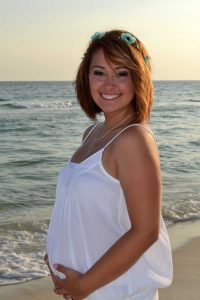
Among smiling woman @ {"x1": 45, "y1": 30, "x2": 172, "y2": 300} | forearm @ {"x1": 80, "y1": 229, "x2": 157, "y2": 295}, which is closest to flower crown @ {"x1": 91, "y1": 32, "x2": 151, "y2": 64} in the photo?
smiling woman @ {"x1": 45, "y1": 30, "x2": 172, "y2": 300}

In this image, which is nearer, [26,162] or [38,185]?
[38,185]

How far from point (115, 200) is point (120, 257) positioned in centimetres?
22

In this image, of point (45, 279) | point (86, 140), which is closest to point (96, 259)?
point (86, 140)

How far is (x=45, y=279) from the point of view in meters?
5.25

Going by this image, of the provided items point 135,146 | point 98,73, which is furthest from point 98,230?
point 98,73

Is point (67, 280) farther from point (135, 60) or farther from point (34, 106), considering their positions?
point (34, 106)

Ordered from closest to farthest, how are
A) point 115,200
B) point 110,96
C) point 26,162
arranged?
point 115,200, point 110,96, point 26,162

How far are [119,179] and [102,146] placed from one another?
237mm

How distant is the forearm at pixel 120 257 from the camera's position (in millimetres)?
2010

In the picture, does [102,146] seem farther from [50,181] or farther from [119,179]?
[50,181]

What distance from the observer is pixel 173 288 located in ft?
15.9

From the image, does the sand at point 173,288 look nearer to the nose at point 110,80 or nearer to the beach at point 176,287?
the beach at point 176,287

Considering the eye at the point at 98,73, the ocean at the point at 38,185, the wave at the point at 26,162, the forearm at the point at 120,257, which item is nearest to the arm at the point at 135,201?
the forearm at the point at 120,257

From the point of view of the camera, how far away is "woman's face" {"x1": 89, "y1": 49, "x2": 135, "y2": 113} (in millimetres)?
2232
